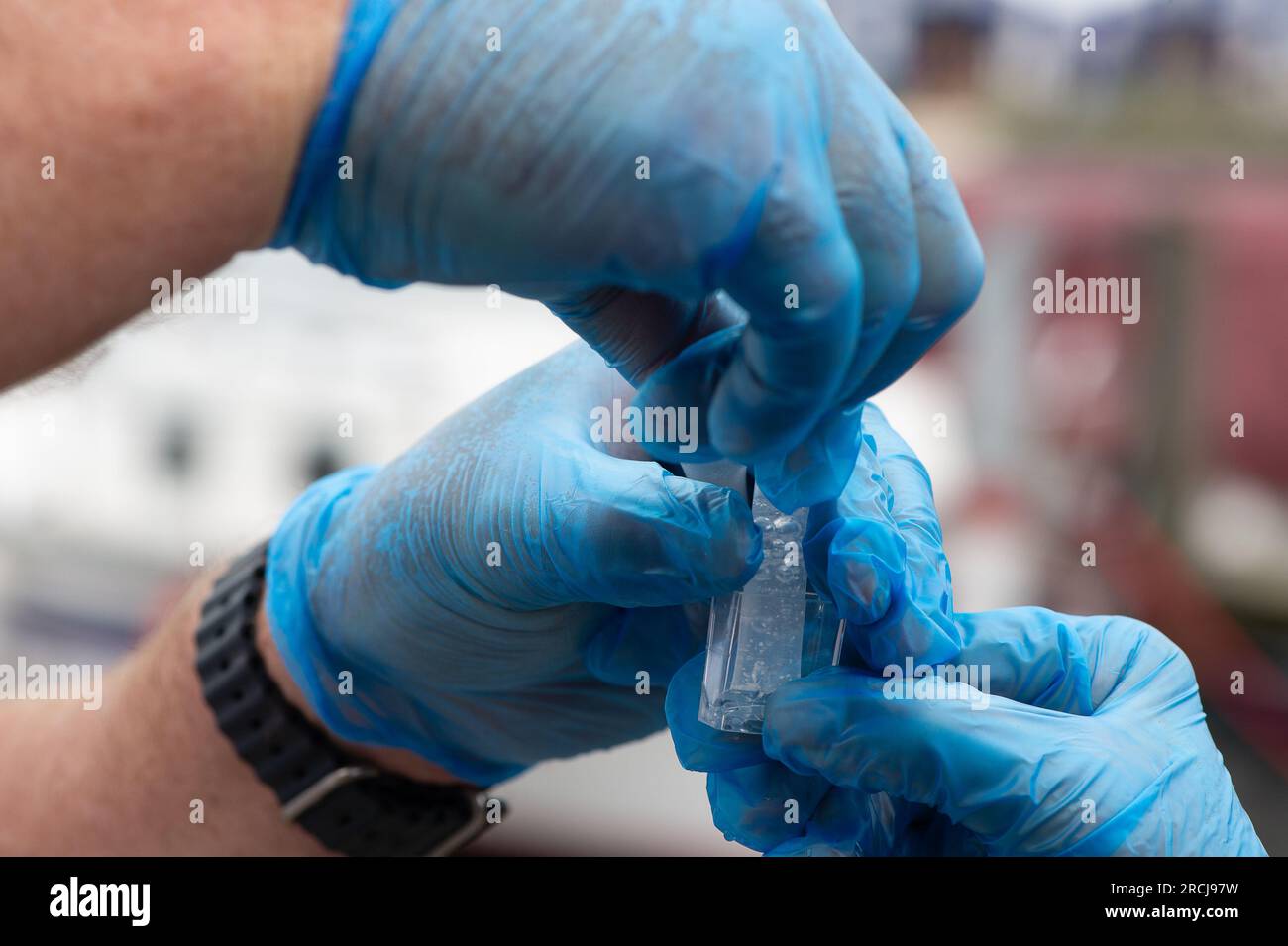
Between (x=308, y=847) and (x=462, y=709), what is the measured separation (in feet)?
0.86

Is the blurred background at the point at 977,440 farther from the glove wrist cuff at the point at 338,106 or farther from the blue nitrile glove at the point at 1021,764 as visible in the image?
the glove wrist cuff at the point at 338,106

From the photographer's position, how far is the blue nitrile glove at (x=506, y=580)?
0.96 metres

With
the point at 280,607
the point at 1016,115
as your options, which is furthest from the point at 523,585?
the point at 1016,115

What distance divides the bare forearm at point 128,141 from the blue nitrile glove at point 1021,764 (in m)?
Result: 0.57

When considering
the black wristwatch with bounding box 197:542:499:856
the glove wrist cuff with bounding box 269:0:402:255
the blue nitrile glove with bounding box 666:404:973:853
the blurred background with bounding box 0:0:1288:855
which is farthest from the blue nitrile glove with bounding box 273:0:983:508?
the blurred background with bounding box 0:0:1288:855

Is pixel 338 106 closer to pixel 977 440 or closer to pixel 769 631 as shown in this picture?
pixel 769 631

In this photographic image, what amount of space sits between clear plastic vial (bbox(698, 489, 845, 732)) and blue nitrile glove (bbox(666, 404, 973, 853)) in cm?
2

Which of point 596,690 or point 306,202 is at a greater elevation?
point 306,202

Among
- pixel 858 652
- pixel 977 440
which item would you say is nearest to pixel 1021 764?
pixel 858 652

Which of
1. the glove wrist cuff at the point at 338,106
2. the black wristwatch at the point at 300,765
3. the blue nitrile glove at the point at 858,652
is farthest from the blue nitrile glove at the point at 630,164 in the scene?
the black wristwatch at the point at 300,765

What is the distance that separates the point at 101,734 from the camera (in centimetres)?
138

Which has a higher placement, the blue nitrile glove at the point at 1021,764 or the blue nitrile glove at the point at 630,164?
the blue nitrile glove at the point at 630,164

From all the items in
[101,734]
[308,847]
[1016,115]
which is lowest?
[308,847]

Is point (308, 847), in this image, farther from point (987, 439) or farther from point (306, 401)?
point (987, 439)
